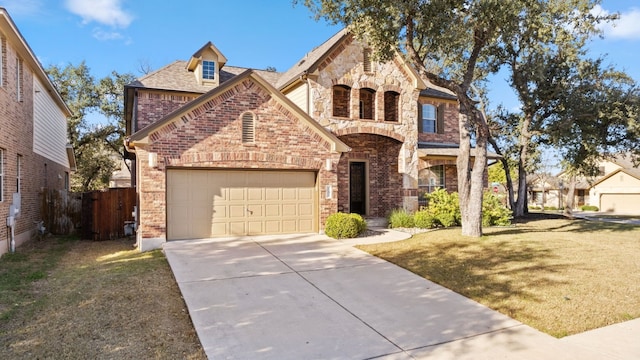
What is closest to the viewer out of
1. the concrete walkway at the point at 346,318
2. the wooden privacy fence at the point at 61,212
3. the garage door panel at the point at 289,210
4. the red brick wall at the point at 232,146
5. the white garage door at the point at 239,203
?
the concrete walkway at the point at 346,318

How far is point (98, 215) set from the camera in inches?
530

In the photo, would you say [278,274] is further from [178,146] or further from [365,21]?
[365,21]

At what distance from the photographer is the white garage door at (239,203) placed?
11.7 metres

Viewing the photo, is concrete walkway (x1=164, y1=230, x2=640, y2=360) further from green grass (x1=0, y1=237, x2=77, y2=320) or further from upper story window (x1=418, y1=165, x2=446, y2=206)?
upper story window (x1=418, y1=165, x2=446, y2=206)

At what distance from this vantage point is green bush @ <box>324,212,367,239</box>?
12648 millimetres

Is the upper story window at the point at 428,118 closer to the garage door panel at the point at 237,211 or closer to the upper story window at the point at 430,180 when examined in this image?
the upper story window at the point at 430,180

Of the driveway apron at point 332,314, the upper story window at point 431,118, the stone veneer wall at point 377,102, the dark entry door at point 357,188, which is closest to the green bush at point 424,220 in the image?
the stone veneer wall at point 377,102

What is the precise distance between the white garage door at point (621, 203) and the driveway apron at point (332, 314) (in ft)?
141

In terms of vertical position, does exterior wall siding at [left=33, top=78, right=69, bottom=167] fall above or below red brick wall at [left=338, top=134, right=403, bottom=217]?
above

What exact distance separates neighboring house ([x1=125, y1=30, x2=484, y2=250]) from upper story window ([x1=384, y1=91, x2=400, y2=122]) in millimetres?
46

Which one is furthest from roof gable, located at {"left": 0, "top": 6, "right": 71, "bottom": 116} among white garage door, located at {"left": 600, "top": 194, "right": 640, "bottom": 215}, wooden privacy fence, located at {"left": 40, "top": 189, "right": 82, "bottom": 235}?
white garage door, located at {"left": 600, "top": 194, "right": 640, "bottom": 215}

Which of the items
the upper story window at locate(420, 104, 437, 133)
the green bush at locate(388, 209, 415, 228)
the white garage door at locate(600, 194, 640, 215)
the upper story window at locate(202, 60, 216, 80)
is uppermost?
the upper story window at locate(202, 60, 216, 80)

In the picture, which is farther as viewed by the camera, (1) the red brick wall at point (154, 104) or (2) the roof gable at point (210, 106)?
(1) the red brick wall at point (154, 104)

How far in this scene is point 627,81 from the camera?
1869cm
